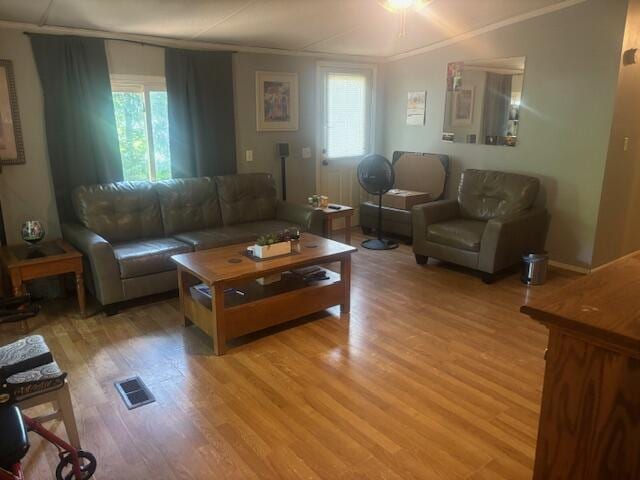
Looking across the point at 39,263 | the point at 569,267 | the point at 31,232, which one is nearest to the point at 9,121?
the point at 31,232

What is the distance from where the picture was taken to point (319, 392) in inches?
101

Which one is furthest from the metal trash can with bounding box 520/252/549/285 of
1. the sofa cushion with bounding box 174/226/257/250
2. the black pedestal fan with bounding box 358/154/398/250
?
the sofa cushion with bounding box 174/226/257/250

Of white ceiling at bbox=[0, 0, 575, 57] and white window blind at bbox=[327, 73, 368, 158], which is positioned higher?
white ceiling at bbox=[0, 0, 575, 57]

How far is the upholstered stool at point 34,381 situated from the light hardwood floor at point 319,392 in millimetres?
281

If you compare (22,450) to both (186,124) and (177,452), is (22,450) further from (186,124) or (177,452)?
(186,124)

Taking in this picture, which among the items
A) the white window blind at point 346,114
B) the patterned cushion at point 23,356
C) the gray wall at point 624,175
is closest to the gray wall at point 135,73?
the white window blind at point 346,114

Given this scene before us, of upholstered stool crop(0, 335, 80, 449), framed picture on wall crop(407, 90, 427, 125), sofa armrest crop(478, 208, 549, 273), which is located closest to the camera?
upholstered stool crop(0, 335, 80, 449)

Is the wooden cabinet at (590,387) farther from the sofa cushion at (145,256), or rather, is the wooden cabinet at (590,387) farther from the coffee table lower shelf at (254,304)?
the sofa cushion at (145,256)

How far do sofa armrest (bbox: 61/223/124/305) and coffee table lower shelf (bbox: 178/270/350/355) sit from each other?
543 mm

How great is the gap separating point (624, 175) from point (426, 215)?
186cm

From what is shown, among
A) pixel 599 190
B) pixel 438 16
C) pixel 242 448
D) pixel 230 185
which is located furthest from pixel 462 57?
pixel 242 448

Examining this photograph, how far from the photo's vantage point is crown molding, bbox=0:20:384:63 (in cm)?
367

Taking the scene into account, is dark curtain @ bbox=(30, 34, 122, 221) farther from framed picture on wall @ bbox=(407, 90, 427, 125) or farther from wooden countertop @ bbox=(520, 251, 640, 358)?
wooden countertop @ bbox=(520, 251, 640, 358)

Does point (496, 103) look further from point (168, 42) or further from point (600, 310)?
point (600, 310)
